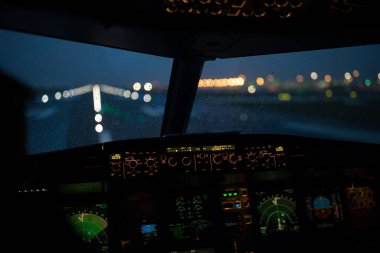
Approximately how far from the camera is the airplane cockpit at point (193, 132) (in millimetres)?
1943

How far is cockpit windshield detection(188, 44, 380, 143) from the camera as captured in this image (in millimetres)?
3311

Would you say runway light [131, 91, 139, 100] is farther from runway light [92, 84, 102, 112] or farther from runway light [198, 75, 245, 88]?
runway light [198, 75, 245, 88]

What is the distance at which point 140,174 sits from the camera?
93.7 inches

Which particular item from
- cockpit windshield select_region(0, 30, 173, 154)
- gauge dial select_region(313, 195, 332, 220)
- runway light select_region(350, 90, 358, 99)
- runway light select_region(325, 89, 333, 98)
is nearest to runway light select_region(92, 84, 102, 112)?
cockpit windshield select_region(0, 30, 173, 154)

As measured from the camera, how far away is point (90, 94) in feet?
10.2

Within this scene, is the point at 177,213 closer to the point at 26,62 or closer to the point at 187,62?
the point at 187,62

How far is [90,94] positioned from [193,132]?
0.96 meters

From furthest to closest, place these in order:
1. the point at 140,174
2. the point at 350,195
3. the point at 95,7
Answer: the point at 350,195
the point at 140,174
the point at 95,7

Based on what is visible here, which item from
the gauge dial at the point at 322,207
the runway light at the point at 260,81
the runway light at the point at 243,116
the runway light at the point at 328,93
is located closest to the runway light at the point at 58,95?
the runway light at the point at 243,116

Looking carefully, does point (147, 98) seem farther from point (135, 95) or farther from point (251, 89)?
point (251, 89)

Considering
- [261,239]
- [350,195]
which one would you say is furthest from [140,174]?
[350,195]

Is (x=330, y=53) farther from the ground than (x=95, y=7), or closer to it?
farther from the ground

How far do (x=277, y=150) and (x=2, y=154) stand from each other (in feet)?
6.96

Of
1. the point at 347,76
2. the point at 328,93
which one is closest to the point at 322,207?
the point at 328,93
